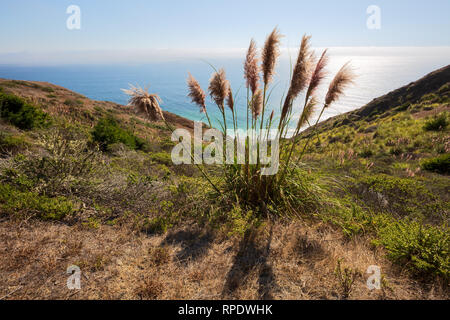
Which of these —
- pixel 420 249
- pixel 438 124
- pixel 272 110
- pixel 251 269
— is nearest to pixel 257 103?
pixel 272 110

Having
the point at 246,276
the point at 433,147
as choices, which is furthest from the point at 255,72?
the point at 433,147

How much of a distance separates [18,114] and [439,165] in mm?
15104

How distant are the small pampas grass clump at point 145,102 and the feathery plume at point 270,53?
1.68m

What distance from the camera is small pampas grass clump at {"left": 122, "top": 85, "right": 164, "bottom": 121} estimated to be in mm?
3112

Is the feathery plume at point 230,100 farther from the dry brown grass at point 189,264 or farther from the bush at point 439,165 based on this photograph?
the bush at point 439,165

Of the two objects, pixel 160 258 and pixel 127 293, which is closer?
pixel 127 293

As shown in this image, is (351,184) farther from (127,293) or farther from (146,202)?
(127,293)

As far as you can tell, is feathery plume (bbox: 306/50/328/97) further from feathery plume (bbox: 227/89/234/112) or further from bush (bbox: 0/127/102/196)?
bush (bbox: 0/127/102/196)

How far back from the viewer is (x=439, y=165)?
595cm

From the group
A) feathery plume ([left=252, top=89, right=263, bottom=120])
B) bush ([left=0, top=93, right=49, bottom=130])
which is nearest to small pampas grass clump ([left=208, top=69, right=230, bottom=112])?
feathery plume ([left=252, top=89, right=263, bottom=120])
